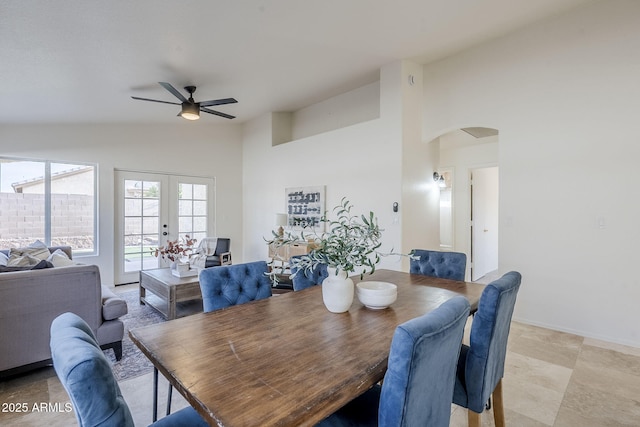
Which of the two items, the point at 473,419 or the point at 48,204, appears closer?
the point at 473,419

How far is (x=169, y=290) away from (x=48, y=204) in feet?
10.1

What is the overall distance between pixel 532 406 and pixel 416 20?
139 inches

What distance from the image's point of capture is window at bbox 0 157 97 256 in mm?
4535

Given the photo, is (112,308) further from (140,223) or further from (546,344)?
(546,344)

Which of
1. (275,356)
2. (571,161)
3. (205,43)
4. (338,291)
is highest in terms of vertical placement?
(205,43)

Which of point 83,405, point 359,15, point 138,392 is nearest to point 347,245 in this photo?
point 83,405

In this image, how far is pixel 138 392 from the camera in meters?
2.25

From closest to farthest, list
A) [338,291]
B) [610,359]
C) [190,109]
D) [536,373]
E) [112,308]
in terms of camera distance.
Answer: [338,291], [536,373], [112,308], [610,359], [190,109]

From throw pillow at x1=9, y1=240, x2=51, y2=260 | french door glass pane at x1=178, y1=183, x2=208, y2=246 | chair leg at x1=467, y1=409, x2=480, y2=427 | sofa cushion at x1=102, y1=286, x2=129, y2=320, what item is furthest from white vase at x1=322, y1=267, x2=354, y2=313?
french door glass pane at x1=178, y1=183, x2=208, y2=246

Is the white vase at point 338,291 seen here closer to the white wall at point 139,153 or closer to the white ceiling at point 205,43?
the white ceiling at point 205,43

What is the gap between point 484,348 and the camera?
59.2 inches

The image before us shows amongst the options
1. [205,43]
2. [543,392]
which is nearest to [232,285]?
[543,392]

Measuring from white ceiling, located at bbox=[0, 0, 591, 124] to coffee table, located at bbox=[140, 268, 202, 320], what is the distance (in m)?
2.38

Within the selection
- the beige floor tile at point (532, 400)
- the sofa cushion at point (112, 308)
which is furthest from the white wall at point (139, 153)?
the beige floor tile at point (532, 400)
